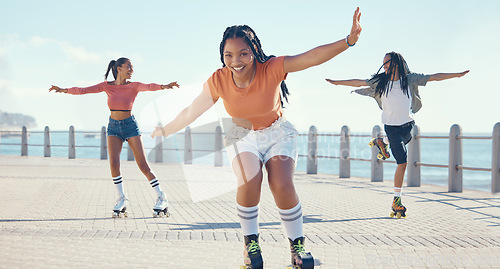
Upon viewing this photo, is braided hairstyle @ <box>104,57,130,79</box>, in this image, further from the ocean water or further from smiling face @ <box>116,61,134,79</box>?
the ocean water

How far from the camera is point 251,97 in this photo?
12.2 feet

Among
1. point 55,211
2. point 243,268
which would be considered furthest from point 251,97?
point 55,211

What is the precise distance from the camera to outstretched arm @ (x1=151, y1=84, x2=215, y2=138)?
4141 millimetres

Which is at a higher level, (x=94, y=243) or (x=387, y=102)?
(x=387, y=102)

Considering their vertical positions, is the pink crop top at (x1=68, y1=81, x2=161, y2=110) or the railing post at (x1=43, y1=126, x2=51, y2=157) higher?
the pink crop top at (x1=68, y1=81, x2=161, y2=110)

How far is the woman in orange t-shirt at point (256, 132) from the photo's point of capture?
3.64m

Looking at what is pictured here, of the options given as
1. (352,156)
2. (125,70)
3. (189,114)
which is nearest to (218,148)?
(125,70)

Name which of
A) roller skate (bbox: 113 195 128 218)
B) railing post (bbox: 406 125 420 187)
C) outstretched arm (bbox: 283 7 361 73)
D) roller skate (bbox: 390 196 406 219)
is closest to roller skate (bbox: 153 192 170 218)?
roller skate (bbox: 113 195 128 218)

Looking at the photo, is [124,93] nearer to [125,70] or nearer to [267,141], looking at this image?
[125,70]

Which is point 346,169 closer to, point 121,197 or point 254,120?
point 121,197

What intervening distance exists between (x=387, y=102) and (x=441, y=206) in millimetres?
2776

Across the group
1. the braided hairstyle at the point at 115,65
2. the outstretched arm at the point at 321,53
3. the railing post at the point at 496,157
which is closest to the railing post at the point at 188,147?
the railing post at the point at 496,157

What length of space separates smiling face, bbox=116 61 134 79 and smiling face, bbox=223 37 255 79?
3.27 m

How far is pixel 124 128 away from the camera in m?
6.56
